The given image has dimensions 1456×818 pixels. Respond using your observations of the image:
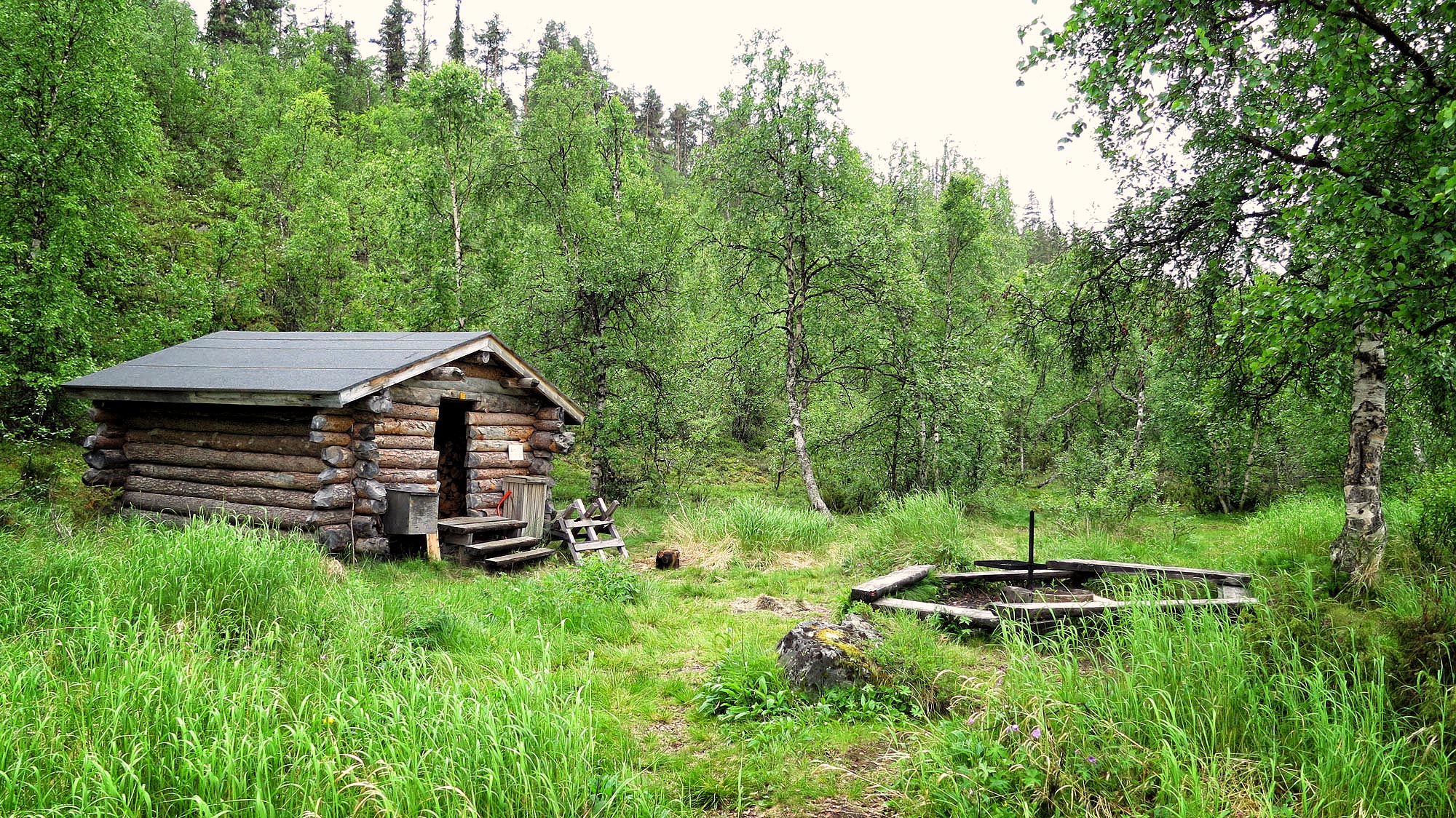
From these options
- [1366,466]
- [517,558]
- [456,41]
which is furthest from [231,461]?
[456,41]

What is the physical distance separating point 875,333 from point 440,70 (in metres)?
13.4

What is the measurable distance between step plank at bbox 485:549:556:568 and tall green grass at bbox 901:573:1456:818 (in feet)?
28.4

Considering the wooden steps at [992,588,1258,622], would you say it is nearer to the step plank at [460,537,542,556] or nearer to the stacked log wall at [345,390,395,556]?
the step plank at [460,537,542,556]

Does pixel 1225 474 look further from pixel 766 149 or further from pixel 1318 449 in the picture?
pixel 766 149

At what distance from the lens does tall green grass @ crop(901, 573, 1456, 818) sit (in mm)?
3244

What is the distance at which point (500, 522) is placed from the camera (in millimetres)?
12102

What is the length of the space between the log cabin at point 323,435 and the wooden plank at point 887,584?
6292mm

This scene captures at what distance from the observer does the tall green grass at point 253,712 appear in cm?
336

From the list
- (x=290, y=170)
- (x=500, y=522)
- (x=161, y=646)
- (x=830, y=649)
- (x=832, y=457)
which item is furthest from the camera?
(x=290, y=170)

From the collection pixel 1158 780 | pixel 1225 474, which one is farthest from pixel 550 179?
pixel 1225 474

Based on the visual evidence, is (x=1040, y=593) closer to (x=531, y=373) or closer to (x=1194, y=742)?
(x=1194, y=742)

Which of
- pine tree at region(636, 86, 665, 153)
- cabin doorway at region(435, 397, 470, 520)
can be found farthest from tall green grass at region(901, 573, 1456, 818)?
pine tree at region(636, 86, 665, 153)

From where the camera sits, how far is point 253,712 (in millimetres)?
3879

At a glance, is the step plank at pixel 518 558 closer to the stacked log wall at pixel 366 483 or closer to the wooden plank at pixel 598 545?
the wooden plank at pixel 598 545
